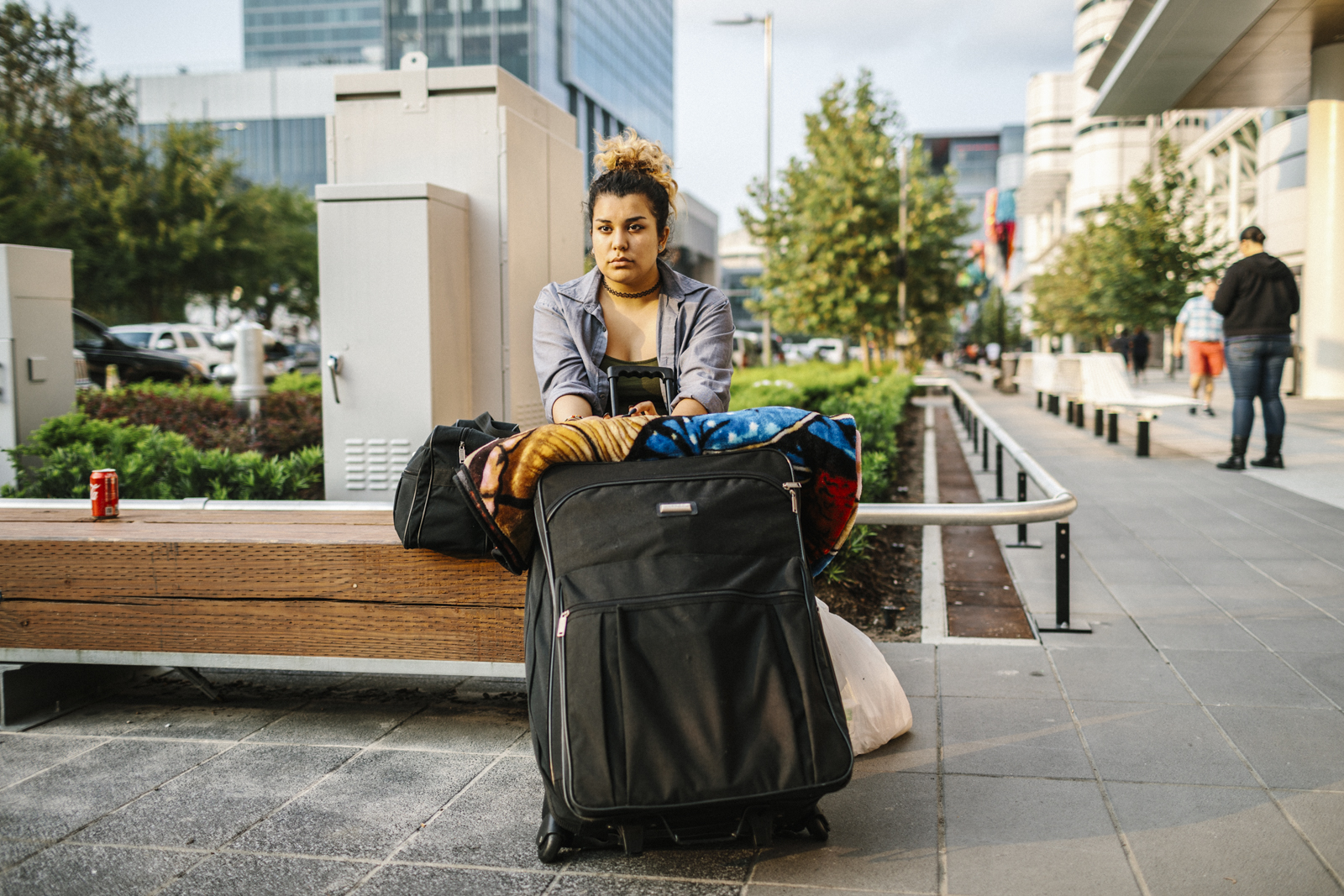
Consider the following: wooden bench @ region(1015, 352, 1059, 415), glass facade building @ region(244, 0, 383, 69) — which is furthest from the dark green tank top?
glass facade building @ region(244, 0, 383, 69)

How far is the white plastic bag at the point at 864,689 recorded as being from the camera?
3.19 m

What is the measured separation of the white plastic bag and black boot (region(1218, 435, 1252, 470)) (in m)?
7.49

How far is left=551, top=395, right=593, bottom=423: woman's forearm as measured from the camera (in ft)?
10.0

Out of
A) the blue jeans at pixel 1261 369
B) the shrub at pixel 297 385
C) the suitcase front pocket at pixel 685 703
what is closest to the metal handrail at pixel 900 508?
the suitcase front pocket at pixel 685 703

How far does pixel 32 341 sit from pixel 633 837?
266 inches

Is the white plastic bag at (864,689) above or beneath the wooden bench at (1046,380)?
beneath

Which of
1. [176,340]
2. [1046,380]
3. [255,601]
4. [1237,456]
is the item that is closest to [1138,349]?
[1046,380]

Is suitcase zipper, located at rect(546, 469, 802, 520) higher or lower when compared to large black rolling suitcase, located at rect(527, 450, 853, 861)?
higher

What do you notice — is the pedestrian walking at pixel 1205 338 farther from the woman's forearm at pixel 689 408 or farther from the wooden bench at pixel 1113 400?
the woman's forearm at pixel 689 408

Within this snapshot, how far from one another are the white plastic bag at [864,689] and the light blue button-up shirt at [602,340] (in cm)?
79

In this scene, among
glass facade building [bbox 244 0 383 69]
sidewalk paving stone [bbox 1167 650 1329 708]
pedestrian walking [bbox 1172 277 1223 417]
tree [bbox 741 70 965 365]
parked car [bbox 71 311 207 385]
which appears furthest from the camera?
glass facade building [bbox 244 0 383 69]

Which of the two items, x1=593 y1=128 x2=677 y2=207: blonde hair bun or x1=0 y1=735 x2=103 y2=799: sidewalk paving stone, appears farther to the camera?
x1=593 y1=128 x2=677 y2=207: blonde hair bun

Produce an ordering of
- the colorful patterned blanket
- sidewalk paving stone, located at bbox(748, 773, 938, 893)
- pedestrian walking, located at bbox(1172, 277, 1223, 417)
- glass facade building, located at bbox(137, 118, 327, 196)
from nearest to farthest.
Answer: sidewalk paving stone, located at bbox(748, 773, 938, 893) < the colorful patterned blanket < pedestrian walking, located at bbox(1172, 277, 1223, 417) < glass facade building, located at bbox(137, 118, 327, 196)

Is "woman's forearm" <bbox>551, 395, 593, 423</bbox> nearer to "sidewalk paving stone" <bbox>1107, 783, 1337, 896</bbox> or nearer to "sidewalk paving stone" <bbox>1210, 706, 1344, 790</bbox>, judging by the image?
"sidewalk paving stone" <bbox>1107, 783, 1337, 896</bbox>
